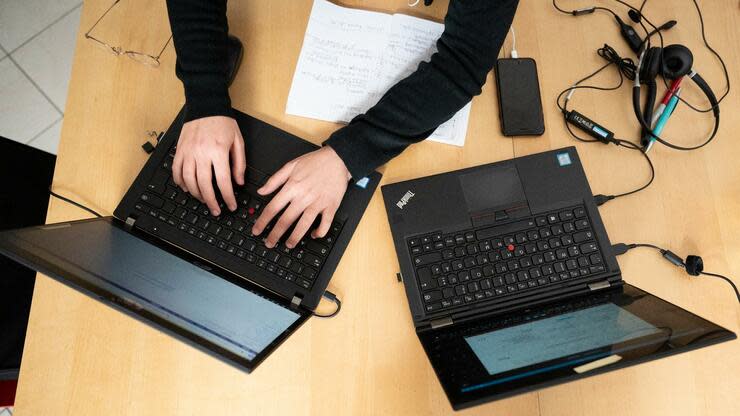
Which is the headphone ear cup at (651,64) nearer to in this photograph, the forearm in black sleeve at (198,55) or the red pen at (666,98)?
the red pen at (666,98)

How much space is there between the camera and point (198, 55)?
797mm

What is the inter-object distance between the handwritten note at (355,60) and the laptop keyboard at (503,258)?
19 centimetres

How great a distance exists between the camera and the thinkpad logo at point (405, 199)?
0.81 metres

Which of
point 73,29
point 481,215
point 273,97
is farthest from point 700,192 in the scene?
point 73,29

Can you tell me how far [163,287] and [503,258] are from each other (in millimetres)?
521

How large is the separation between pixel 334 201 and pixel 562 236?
0.38 m

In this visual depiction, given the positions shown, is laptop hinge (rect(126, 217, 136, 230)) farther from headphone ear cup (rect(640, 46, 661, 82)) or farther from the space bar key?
headphone ear cup (rect(640, 46, 661, 82))

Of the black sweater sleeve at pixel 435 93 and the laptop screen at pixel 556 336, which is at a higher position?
the black sweater sleeve at pixel 435 93

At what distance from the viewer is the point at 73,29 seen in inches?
62.8

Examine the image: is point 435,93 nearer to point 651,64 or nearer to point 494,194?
point 494,194

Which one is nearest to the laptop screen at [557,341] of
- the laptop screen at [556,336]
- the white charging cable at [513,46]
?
the laptop screen at [556,336]

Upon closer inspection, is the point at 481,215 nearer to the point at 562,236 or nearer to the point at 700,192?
the point at 562,236

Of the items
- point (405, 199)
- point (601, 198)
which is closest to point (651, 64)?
point (601, 198)

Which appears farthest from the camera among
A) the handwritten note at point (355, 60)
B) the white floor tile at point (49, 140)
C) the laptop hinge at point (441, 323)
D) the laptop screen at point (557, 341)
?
the white floor tile at point (49, 140)
